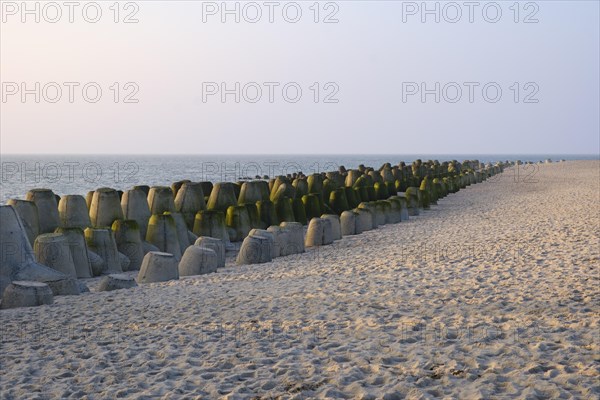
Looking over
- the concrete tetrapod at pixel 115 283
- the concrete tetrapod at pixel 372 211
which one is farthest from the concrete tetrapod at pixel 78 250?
the concrete tetrapod at pixel 372 211

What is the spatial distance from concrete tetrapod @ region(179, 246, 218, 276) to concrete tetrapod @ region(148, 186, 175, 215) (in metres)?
4.12

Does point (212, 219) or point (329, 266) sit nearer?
point (329, 266)

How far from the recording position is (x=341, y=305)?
6980mm

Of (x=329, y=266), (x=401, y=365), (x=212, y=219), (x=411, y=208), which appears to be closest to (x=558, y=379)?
(x=401, y=365)

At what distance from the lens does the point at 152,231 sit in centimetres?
1221

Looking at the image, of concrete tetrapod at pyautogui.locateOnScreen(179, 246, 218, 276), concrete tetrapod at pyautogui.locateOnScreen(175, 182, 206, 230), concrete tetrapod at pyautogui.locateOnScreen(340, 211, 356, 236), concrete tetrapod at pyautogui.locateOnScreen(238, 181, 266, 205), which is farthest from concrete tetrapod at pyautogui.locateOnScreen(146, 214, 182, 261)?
concrete tetrapod at pyautogui.locateOnScreen(238, 181, 266, 205)

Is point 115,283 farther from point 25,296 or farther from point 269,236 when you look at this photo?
point 269,236

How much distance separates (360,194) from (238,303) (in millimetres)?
13331

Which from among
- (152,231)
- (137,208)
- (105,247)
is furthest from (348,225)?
(105,247)

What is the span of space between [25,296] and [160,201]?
653 centimetres

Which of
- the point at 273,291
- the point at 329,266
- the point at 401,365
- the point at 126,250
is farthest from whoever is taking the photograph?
the point at 126,250

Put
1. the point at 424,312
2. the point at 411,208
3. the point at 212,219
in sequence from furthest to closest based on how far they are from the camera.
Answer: the point at 411,208
the point at 212,219
the point at 424,312

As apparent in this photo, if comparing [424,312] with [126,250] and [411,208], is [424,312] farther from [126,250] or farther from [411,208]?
[411,208]

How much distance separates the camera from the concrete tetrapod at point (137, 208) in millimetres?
12797
